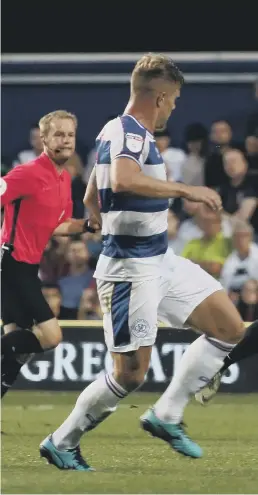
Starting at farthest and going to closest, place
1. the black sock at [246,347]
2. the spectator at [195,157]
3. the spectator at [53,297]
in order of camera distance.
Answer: the spectator at [195,157]
the spectator at [53,297]
the black sock at [246,347]

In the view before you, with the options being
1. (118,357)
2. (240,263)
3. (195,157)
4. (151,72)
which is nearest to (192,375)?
(118,357)

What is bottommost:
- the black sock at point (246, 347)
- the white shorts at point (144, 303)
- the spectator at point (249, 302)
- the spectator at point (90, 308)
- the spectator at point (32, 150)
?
the spectator at point (90, 308)

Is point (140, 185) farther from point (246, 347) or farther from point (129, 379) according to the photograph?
point (246, 347)

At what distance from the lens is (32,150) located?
12.7m

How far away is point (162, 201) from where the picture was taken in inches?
249

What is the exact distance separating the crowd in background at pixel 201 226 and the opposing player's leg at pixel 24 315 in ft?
9.55

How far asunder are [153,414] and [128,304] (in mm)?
743

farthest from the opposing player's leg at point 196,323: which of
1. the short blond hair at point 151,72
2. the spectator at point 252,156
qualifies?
the spectator at point 252,156

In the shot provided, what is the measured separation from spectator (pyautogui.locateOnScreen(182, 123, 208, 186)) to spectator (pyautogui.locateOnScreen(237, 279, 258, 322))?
1481 mm

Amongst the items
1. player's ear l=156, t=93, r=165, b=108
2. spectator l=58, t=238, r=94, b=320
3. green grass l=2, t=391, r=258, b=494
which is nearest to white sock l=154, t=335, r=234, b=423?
green grass l=2, t=391, r=258, b=494

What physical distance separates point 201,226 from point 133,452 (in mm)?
4654

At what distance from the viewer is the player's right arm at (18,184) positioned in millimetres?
8102

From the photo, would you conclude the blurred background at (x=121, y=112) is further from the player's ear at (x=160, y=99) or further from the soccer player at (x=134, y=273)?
the player's ear at (x=160, y=99)

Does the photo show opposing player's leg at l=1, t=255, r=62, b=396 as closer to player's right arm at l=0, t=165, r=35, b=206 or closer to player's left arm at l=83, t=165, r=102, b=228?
player's right arm at l=0, t=165, r=35, b=206
